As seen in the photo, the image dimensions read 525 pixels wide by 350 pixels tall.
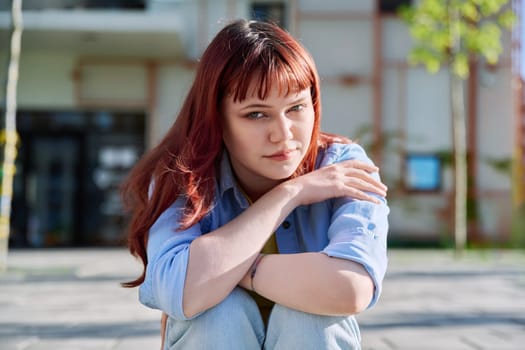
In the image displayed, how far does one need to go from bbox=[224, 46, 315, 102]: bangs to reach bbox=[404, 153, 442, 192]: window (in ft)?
37.1

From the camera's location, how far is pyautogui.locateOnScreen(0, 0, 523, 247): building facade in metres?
12.4

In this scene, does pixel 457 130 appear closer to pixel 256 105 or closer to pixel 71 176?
pixel 71 176

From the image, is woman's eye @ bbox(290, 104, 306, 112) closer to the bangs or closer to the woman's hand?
the bangs

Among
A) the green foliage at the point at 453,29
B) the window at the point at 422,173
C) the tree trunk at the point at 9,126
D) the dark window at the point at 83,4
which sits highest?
Result: the dark window at the point at 83,4

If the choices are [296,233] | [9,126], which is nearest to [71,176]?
[9,126]

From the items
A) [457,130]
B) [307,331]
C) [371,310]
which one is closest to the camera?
[307,331]

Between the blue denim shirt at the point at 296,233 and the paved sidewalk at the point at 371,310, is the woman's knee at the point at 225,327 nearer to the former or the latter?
the blue denim shirt at the point at 296,233

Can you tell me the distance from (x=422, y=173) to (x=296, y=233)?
11.3 meters

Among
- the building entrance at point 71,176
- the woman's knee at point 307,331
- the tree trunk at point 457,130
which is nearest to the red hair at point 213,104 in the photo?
the woman's knee at point 307,331

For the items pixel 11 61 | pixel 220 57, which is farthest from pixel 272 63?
pixel 11 61

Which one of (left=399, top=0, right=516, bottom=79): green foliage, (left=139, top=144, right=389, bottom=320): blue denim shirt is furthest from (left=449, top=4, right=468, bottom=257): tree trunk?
(left=139, top=144, right=389, bottom=320): blue denim shirt

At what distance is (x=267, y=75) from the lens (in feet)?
5.70

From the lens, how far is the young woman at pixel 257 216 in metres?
1.69

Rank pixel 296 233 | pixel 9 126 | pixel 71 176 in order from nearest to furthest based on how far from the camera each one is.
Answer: pixel 296 233 → pixel 9 126 → pixel 71 176
